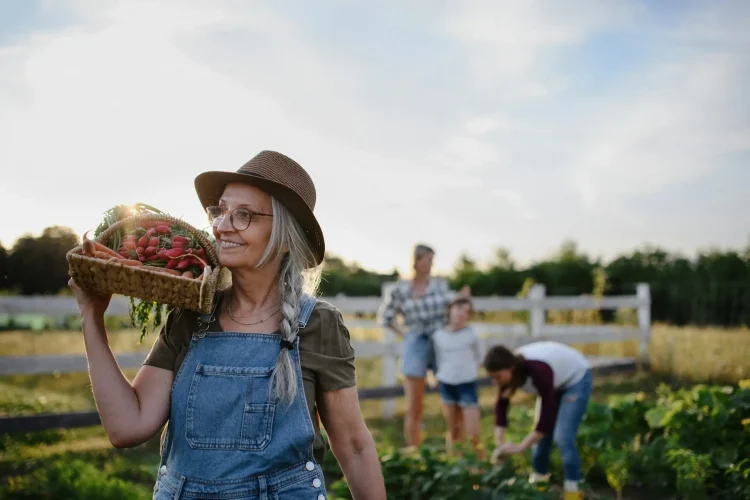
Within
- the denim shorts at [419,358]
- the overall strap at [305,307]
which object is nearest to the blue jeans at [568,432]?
the denim shorts at [419,358]

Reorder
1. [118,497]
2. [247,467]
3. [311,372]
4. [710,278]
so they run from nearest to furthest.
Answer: [247,467] < [311,372] < [118,497] < [710,278]

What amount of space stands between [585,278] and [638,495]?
17407 millimetres

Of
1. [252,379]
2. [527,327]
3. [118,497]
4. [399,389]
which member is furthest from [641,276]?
[252,379]

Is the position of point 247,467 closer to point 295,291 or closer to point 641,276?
point 295,291

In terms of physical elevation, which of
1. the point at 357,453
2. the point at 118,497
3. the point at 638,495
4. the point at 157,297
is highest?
the point at 157,297

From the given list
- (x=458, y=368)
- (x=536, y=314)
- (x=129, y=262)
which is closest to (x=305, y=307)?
(x=129, y=262)

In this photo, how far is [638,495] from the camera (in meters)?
5.33

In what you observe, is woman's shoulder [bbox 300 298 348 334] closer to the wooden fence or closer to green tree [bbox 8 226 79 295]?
green tree [bbox 8 226 79 295]

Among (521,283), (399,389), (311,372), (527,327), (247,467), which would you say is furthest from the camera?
(521,283)

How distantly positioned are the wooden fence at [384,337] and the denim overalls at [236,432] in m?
3.40

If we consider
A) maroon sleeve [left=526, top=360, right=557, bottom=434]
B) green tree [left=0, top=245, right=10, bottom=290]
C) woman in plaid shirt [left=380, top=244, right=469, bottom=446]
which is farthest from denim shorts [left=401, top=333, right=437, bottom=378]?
green tree [left=0, top=245, right=10, bottom=290]

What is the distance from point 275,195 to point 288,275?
228mm

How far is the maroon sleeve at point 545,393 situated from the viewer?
15.5ft

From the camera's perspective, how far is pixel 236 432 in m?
1.88
